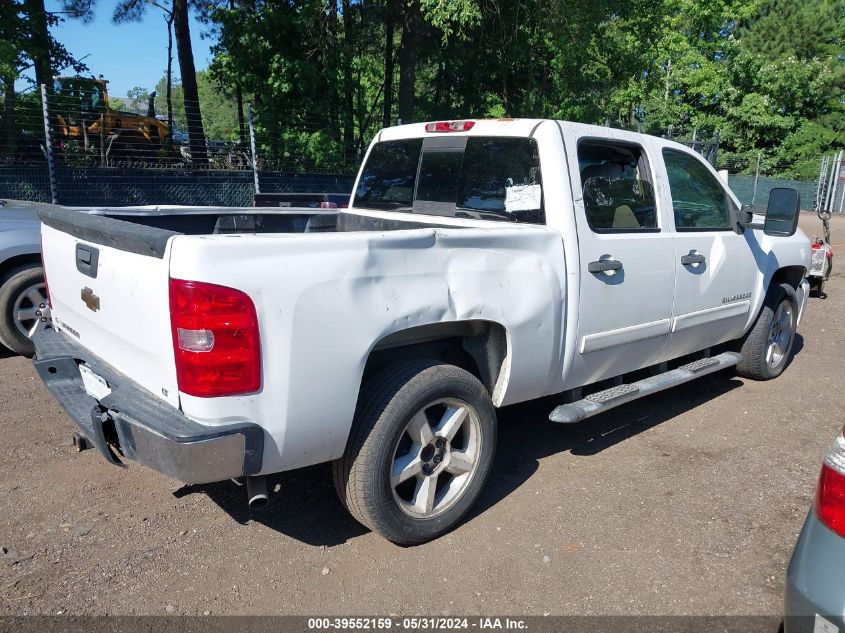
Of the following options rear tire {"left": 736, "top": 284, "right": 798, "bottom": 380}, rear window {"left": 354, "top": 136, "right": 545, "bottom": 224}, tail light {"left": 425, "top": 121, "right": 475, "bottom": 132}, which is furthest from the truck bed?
rear tire {"left": 736, "top": 284, "right": 798, "bottom": 380}

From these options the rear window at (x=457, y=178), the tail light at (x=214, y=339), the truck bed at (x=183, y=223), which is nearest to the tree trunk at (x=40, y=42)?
the truck bed at (x=183, y=223)

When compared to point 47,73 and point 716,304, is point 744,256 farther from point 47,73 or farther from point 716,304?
point 47,73

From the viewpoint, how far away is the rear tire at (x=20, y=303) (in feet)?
18.4

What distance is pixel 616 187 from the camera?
4.17 m

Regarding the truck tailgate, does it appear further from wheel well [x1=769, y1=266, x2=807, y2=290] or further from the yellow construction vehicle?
the yellow construction vehicle

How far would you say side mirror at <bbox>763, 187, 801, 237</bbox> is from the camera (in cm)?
472

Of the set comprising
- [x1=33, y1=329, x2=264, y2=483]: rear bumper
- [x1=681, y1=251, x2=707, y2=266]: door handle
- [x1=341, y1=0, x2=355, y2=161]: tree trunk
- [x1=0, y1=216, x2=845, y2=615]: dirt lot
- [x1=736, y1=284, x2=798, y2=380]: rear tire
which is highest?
[x1=341, y1=0, x2=355, y2=161]: tree trunk

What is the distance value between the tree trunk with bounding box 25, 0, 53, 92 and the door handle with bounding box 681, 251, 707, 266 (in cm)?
1823

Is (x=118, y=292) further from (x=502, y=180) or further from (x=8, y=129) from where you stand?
(x=8, y=129)

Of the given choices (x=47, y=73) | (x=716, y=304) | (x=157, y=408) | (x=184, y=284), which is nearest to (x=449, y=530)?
(x=157, y=408)

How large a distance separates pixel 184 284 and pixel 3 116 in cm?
1068

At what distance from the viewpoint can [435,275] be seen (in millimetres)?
3080

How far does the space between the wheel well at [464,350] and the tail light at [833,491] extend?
1.62 metres

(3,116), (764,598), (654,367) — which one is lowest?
(764,598)
